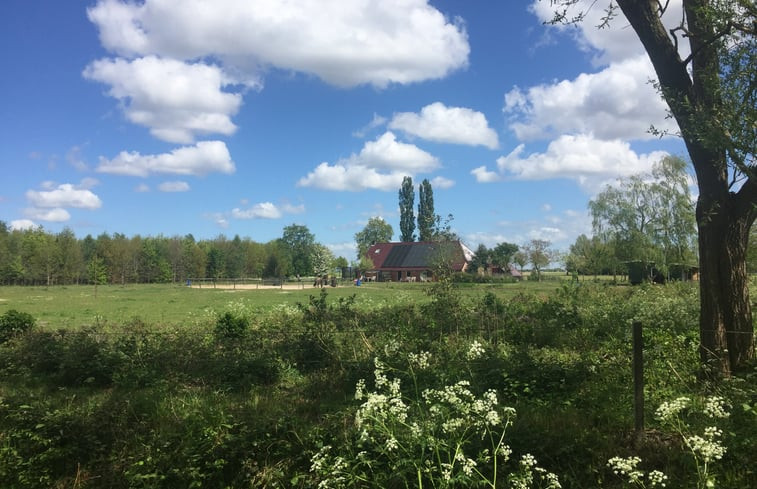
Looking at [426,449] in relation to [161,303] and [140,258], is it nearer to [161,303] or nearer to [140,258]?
[161,303]

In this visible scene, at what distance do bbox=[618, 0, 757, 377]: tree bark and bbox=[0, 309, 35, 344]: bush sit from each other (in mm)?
10958

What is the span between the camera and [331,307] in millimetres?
8516

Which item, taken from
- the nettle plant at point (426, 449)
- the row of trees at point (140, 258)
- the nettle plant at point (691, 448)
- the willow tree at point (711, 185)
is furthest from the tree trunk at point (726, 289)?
the row of trees at point (140, 258)

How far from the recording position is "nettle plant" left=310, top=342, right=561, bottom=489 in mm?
3100

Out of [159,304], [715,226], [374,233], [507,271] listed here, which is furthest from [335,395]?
[374,233]

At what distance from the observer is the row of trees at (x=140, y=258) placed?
6294 centimetres

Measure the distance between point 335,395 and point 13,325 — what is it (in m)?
7.06

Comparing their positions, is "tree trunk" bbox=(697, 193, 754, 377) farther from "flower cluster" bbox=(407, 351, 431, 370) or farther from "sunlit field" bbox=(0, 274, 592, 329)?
"sunlit field" bbox=(0, 274, 592, 329)

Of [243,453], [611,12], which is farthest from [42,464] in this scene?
[611,12]

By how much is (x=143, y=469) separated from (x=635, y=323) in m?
4.47

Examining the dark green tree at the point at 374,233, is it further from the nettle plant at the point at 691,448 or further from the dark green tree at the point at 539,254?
the nettle plant at the point at 691,448

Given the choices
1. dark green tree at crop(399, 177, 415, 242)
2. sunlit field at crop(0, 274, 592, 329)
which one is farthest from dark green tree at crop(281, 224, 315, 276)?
sunlit field at crop(0, 274, 592, 329)

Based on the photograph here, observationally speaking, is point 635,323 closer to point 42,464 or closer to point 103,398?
point 42,464

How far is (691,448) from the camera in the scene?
321 cm
